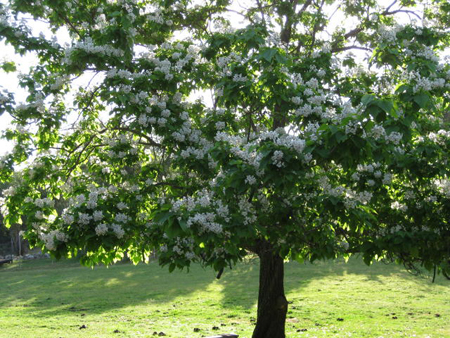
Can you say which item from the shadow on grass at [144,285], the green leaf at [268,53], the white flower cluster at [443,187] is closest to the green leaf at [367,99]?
the green leaf at [268,53]

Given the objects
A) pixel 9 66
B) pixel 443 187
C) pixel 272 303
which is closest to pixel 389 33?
pixel 443 187

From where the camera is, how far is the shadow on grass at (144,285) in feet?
58.1

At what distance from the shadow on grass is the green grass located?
4cm

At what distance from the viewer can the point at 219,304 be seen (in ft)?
54.9

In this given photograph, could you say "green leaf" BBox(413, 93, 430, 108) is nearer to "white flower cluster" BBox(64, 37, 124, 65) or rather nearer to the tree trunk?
"white flower cluster" BBox(64, 37, 124, 65)

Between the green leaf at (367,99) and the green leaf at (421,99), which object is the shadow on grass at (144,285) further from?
the green leaf at (367,99)

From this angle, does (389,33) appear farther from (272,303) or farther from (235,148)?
(272,303)

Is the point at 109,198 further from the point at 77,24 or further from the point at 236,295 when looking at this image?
the point at 236,295

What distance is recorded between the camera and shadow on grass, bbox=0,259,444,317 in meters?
17.7

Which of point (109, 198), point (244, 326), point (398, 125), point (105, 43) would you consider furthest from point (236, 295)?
point (398, 125)

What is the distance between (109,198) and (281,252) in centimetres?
268

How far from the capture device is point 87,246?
6211 mm

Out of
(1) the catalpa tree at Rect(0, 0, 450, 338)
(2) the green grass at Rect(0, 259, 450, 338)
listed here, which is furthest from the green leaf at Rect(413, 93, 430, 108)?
(2) the green grass at Rect(0, 259, 450, 338)

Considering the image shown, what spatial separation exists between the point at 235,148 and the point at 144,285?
17.8m
